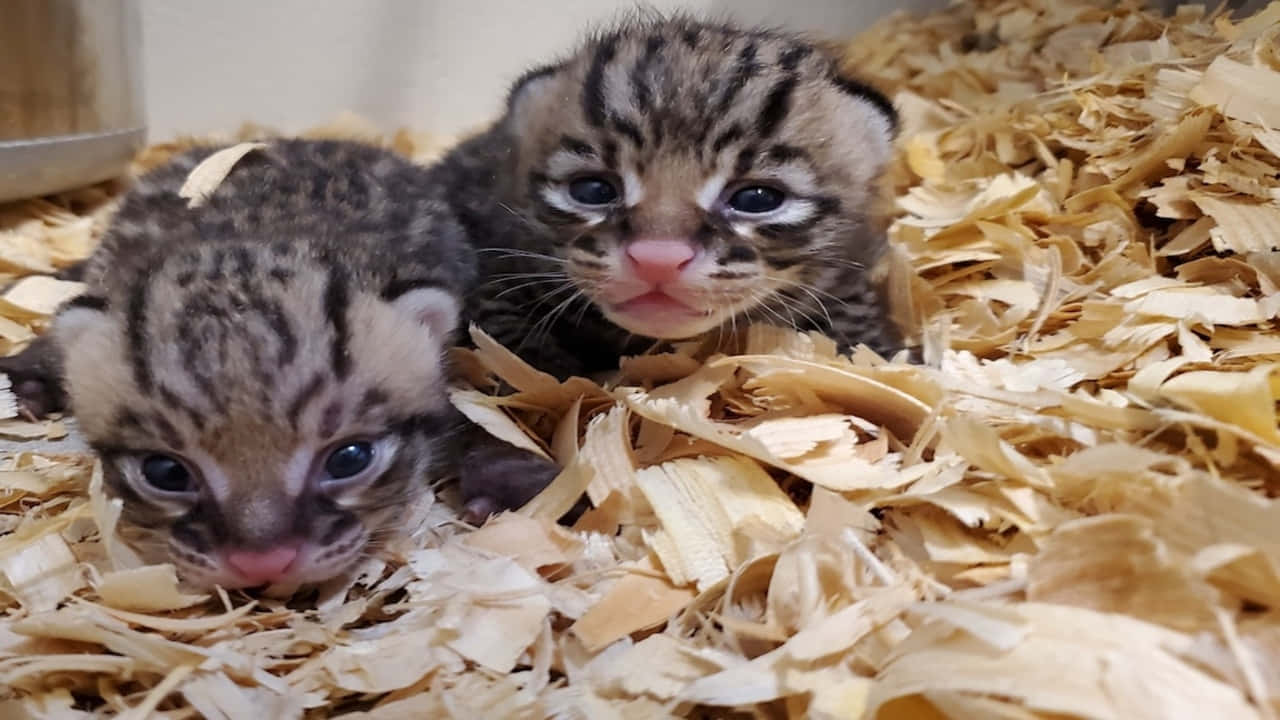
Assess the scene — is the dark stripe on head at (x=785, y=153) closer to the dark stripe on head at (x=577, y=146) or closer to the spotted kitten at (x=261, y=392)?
the dark stripe on head at (x=577, y=146)

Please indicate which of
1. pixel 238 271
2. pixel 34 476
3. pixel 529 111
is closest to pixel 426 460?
pixel 238 271

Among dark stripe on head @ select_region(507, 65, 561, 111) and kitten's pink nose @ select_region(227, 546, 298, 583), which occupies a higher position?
dark stripe on head @ select_region(507, 65, 561, 111)

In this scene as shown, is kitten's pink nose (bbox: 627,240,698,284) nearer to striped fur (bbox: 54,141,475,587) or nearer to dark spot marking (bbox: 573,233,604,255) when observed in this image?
dark spot marking (bbox: 573,233,604,255)

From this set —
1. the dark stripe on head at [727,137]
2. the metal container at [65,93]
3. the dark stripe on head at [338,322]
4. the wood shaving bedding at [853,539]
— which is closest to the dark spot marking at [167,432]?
the wood shaving bedding at [853,539]

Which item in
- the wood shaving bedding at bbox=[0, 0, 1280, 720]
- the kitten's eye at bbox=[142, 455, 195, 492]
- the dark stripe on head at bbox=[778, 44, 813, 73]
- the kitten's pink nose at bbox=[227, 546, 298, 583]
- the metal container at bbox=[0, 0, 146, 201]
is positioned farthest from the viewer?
the metal container at bbox=[0, 0, 146, 201]

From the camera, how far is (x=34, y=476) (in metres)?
1.88

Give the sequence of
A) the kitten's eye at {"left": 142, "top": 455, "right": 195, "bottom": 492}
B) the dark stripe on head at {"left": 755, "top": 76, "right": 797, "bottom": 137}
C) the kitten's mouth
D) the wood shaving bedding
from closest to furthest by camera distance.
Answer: the wood shaving bedding, the kitten's eye at {"left": 142, "top": 455, "right": 195, "bottom": 492}, the kitten's mouth, the dark stripe on head at {"left": 755, "top": 76, "right": 797, "bottom": 137}

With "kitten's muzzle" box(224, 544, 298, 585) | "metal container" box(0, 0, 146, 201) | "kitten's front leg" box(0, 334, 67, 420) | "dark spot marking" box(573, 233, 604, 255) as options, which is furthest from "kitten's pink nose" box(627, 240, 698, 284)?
"metal container" box(0, 0, 146, 201)

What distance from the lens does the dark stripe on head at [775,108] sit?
2.00 meters

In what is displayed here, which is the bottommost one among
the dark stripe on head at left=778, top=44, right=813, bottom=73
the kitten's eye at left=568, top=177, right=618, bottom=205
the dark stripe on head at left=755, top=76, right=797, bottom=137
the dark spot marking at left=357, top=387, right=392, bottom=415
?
the dark spot marking at left=357, top=387, right=392, bottom=415

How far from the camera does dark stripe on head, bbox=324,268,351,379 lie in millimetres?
1678

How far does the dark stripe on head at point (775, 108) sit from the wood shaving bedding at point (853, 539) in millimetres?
420

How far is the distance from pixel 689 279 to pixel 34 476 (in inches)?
47.9

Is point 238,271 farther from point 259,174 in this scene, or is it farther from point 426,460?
point 259,174
